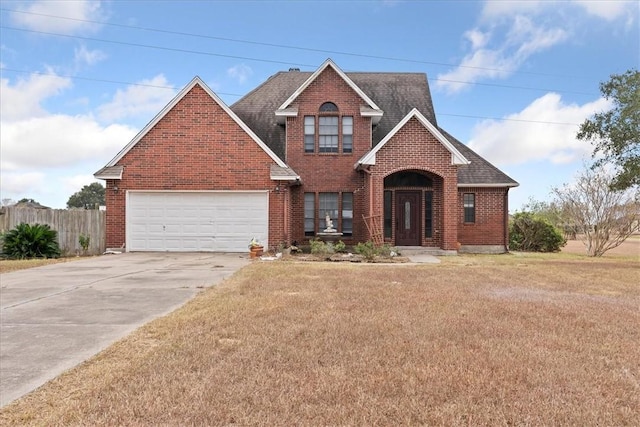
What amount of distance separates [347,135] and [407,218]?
420 centimetres

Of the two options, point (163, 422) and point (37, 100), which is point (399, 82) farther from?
point (163, 422)

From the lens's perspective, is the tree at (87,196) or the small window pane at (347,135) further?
the tree at (87,196)

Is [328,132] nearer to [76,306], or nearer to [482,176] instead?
[482,176]

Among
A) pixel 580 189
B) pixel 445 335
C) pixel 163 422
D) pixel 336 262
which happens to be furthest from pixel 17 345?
pixel 580 189

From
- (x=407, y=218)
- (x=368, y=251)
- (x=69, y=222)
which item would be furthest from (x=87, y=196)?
(x=368, y=251)

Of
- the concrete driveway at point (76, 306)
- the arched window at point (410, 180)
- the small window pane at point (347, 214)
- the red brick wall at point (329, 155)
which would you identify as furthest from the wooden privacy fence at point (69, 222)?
the arched window at point (410, 180)

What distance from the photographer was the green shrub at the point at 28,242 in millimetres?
15734

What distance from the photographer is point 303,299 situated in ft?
25.1

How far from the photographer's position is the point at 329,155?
62.2 ft

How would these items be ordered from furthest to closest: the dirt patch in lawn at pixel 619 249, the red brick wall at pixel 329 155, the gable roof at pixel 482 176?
the dirt patch in lawn at pixel 619 249, the gable roof at pixel 482 176, the red brick wall at pixel 329 155

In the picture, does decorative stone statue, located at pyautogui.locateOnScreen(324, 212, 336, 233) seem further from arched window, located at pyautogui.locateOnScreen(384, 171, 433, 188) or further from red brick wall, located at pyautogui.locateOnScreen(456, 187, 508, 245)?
red brick wall, located at pyautogui.locateOnScreen(456, 187, 508, 245)

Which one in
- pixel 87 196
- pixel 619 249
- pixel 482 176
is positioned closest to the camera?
pixel 482 176

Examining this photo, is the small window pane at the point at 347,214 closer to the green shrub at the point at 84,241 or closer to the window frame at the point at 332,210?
the window frame at the point at 332,210

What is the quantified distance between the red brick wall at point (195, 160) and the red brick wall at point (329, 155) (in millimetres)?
2114
